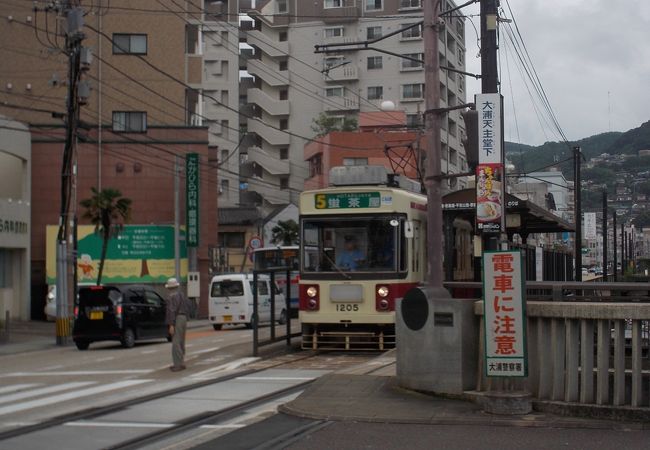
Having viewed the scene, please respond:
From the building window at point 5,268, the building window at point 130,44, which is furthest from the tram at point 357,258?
the building window at point 130,44

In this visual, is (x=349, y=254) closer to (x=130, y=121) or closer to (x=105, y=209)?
(x=105, y=209)

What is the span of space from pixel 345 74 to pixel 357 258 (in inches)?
2261

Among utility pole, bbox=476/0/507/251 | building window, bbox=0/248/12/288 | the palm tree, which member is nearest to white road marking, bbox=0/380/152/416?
utility pole, bbox=476/0/507/251

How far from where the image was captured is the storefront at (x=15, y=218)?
38938mm

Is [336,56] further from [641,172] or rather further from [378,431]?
[378,431]

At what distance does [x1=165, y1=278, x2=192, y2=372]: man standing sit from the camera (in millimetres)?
17859

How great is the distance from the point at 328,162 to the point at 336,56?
16724 millimetres

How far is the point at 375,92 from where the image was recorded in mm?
75062

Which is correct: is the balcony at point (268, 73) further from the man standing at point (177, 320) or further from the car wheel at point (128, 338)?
the man standing at point (177, 320)

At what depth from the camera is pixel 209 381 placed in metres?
15.6

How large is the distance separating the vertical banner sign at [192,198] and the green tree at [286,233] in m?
16.6

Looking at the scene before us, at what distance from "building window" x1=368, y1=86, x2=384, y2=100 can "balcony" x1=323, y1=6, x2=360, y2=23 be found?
18.2 ft

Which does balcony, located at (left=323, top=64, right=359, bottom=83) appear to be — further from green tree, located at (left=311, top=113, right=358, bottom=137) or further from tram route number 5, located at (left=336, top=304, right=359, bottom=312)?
tram route number 5, located at (left=336, top=304, right=359, bottom=312)

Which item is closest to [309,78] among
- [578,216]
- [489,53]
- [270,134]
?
[270,134]
